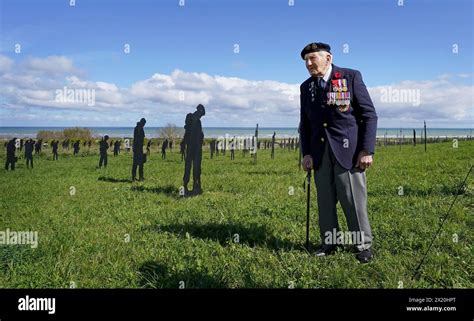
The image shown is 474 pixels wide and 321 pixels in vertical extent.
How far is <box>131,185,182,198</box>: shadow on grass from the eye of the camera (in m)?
6.27

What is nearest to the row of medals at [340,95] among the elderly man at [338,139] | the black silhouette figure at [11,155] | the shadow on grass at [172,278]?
the elderly man at [338,139]

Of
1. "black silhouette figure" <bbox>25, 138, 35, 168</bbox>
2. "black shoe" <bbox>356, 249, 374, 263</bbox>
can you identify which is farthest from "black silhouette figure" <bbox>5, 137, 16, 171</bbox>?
"black shoe" <bbox>356, 249, 374, 263</bbox>

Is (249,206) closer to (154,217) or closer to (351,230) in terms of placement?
(154,217)

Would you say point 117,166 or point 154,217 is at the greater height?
point 117,166

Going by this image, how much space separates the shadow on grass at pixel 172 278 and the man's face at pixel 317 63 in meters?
2.13

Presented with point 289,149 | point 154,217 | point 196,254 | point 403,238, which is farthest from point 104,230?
point 289,149

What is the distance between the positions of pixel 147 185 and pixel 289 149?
6418 millimetres

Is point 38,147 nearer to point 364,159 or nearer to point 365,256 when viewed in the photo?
point 364,159

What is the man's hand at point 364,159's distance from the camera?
3.47 metres

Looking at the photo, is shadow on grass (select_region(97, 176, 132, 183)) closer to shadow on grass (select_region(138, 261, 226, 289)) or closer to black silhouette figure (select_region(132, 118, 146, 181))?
black silhouette figure (select_region(132, 118, 146, 181))

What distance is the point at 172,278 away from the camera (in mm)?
3363

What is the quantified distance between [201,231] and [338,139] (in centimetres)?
207

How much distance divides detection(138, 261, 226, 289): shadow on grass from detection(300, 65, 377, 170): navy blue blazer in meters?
1.58
